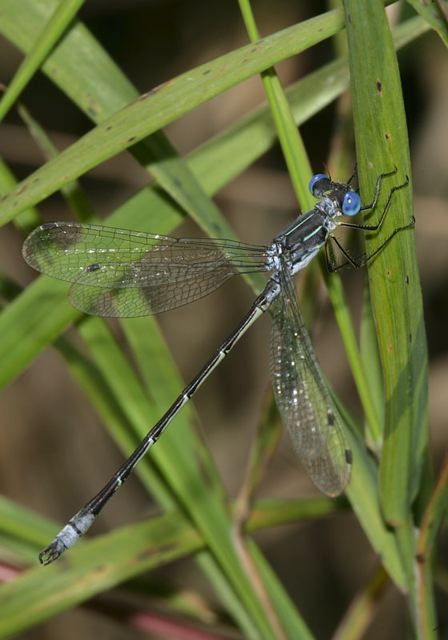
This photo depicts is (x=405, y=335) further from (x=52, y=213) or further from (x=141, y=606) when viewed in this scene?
(x=52, y=213)

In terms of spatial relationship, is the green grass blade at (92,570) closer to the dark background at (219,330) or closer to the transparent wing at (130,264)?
→ the transparent wing at (130,264)

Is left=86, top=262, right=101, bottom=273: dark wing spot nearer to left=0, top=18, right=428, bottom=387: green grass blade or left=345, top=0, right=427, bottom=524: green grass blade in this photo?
left=0, top=18, right=428, bottom=387: green grass blade

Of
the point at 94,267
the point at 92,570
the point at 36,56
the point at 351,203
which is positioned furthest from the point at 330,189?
the point at 92,570

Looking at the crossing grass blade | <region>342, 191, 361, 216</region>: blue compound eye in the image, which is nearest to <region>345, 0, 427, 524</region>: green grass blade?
the crossing grass blade

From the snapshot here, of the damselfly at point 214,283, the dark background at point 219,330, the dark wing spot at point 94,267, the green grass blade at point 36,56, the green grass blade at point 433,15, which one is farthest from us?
the dark background at point 219,330

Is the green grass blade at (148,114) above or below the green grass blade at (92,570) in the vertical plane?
above

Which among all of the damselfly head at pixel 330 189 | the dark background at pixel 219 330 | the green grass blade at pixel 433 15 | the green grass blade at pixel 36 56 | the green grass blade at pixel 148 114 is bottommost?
the green grass blade at pixel 433 15

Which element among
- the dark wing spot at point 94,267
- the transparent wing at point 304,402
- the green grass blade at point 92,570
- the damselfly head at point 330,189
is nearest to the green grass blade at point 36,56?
the dark wing spot at point 94,267
